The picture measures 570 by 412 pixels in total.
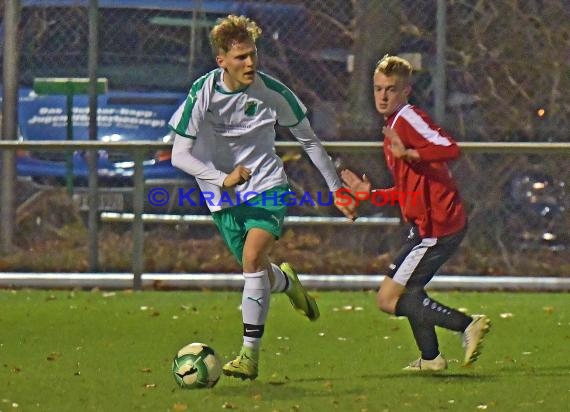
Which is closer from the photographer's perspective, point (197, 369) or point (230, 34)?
point (197, 369)

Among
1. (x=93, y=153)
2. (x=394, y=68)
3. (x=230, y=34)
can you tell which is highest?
(x=230, y=34)

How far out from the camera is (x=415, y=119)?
27.9ft

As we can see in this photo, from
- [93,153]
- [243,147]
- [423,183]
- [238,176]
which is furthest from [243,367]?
[93,153]

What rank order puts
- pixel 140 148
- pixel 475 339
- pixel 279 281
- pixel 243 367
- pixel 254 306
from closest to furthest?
pixel 243 367
pixel 254 306
pixel 475 339
pixel 279 281
pixel 140 148

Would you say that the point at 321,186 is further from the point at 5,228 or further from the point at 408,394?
the point at 408,394

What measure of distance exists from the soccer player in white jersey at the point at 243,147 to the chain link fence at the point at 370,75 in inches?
181

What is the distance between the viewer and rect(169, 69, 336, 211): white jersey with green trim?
28.1 ft

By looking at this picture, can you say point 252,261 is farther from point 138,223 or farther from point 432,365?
point 138,223

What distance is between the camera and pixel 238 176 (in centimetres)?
809

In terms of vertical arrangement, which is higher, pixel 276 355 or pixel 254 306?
pixel 254 306

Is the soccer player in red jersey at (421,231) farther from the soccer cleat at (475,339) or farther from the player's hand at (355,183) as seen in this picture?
the player's hand at (355,183)

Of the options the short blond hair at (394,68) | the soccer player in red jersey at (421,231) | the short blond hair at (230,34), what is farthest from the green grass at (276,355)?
the short blond hair at (230,34)

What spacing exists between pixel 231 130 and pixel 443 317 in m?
1.36

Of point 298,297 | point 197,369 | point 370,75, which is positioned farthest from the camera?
point 370,75
